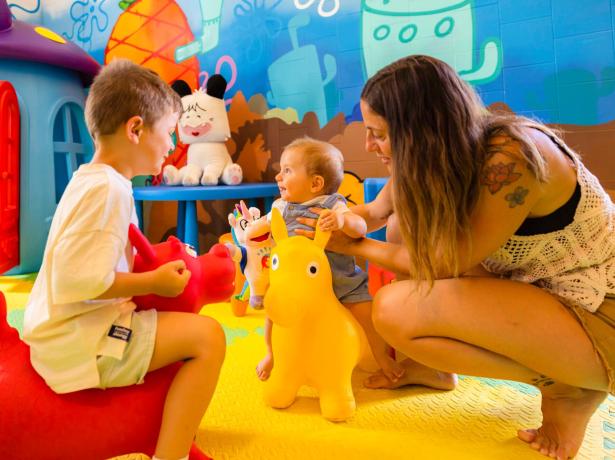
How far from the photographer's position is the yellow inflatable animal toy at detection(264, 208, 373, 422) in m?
1.20

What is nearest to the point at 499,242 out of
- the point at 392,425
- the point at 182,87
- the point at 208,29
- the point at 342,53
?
the point at 392,425

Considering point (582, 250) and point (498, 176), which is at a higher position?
point (498, 176)

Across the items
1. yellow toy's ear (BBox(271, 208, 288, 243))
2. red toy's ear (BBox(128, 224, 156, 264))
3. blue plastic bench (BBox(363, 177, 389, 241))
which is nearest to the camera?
red toy's ear (BBox(128, 224, 156, 264))

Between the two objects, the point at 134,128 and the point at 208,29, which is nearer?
the point at 134,128

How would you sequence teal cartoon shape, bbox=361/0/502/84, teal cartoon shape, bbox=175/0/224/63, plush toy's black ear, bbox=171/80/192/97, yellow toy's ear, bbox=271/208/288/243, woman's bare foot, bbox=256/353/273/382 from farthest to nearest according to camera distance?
teal cartoon shape, bbox=175/0/224/63 → plush toy's black ear, bbox=171/80/192/97 → teal cartoon shape, bbox=361/0/502/84 → woman's bare foot, bbox=256/353/273/382 → yellow toy's ear, bbox=271/208/288/243

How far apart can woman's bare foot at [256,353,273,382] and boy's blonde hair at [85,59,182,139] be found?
2.51ft

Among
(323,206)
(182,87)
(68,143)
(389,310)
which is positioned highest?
(182,87)

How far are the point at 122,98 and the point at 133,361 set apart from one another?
0.51 meters

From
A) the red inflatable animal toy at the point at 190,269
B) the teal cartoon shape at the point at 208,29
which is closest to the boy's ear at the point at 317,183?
the red inflatable animal toy at the point at 190,269

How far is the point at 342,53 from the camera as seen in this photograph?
Result: 2.31 m

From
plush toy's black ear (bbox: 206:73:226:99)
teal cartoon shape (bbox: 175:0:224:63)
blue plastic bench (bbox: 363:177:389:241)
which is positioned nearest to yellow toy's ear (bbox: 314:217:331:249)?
blue plastic bench (bbox: 363:177:389:241)

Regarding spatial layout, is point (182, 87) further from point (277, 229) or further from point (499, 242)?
point (499, 242)

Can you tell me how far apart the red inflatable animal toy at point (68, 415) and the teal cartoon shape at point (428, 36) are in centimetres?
161

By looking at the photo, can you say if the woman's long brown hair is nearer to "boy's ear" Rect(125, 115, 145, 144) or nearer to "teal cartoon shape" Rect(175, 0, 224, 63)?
"boy's ear" Rect(125, 115, 145, 144)
